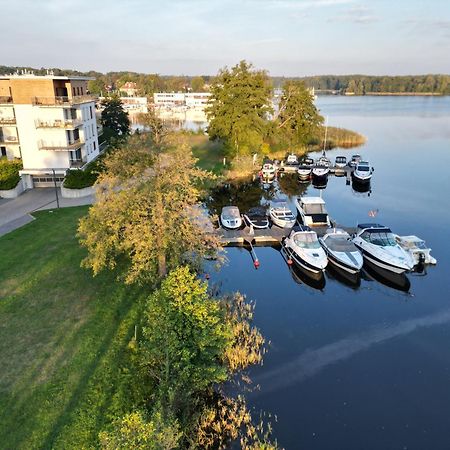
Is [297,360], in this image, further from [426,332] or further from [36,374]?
[36,374]

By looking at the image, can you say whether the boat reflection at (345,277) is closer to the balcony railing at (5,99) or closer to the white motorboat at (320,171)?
the white motorboat at (320,171)

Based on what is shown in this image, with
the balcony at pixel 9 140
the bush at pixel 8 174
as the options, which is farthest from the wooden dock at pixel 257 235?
the balcony at pixel 9 140

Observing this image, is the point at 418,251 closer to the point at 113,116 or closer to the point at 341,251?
the point at 341,251

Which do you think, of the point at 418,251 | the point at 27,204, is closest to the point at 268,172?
the point at 418,251

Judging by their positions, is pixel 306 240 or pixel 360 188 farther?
pixel 360 188

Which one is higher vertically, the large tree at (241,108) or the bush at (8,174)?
the large tree at (241,108)

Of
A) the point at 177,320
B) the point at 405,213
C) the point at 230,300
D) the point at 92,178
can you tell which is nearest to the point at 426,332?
the point at 230,300
